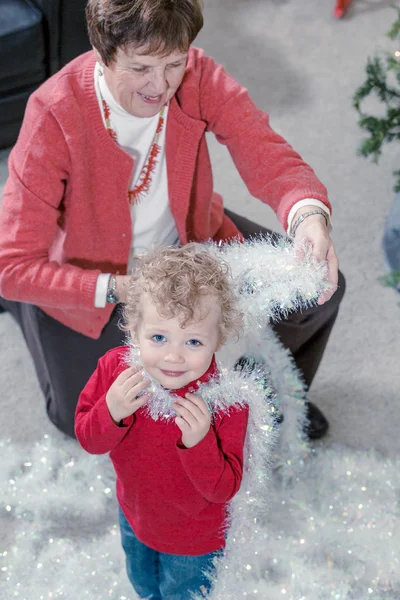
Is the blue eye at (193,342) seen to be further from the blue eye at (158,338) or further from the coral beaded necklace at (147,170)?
the coral beaded necklace at (147,170)

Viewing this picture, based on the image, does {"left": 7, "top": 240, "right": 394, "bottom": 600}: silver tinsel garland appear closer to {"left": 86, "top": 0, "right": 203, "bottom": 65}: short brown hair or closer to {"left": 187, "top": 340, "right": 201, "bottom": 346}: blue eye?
{"left": 187, "top": 340, "right": 201, "bottom": 346}: blue eye

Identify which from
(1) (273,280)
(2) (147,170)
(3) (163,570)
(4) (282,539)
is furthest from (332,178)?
(3) (163,570)

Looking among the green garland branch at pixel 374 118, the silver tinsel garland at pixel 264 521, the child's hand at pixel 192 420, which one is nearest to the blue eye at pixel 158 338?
the child's hand at pixel 192 420

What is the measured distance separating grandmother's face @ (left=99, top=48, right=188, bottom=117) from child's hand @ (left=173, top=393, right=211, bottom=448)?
536 millimetres

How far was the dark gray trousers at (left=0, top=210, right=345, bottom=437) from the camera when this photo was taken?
1562 millimetres

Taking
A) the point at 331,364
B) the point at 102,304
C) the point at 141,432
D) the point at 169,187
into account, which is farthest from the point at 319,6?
the point at 141,432

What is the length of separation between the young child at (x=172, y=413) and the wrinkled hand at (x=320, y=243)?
6.6 inches

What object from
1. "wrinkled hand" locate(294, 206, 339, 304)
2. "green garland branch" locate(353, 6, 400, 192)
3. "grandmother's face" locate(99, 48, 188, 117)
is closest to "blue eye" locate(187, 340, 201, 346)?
"wrinkled hand" locate(294, 206, 339, 304)

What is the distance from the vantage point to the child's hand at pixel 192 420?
111 cm

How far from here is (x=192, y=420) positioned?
1.11m

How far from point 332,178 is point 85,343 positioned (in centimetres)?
130

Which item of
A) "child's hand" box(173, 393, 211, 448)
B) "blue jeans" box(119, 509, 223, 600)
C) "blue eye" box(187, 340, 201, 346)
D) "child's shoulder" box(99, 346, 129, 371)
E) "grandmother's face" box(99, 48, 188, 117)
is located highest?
"grandmother's face" box(99, 48, 188, 117)

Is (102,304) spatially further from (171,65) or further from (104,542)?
(104,542)

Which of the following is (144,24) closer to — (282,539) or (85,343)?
(85,343)
